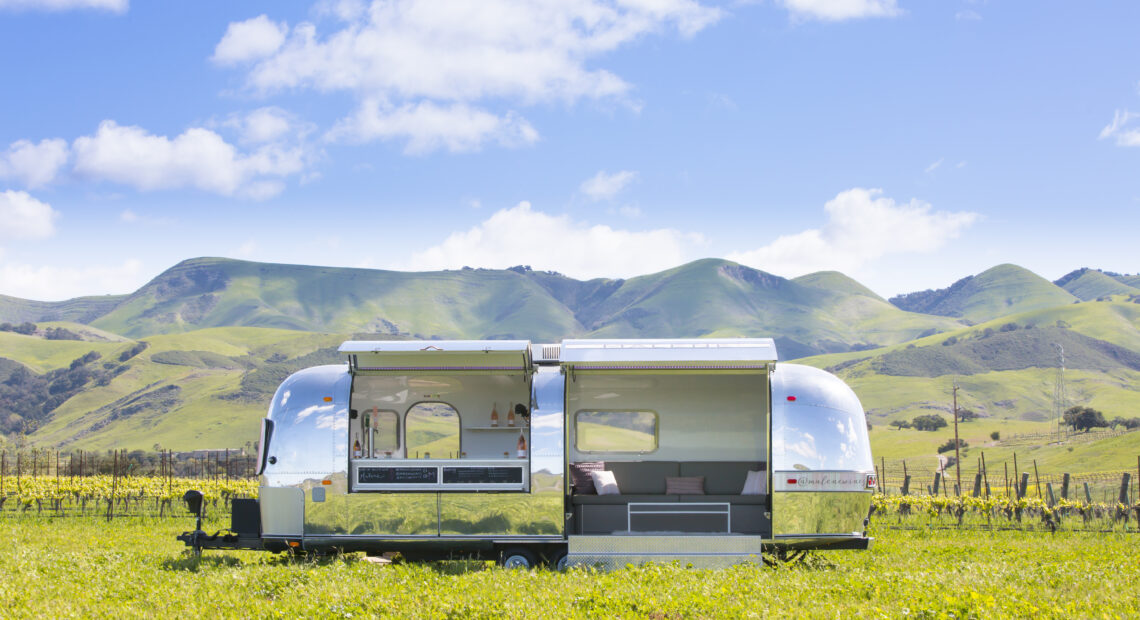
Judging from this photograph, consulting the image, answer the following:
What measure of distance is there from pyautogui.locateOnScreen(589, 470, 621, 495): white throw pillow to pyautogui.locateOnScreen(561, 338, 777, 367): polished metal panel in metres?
2.79

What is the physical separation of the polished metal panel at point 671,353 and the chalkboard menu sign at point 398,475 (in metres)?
2.25

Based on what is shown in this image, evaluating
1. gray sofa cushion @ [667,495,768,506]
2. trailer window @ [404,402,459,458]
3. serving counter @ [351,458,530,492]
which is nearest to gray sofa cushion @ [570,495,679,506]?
gray sofa cushion @ [667,495,768,506]

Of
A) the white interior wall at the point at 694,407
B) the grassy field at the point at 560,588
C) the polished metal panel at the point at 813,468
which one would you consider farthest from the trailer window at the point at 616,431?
the polished metal panel at the point at 813,468

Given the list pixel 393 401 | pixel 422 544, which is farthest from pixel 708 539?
pixel 393 401

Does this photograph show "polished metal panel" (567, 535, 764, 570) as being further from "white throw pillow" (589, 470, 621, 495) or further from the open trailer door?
"white throw pillow" (589, 470, 621, 495)

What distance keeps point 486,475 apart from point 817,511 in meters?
4.18

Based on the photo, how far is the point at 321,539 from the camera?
12.4 m

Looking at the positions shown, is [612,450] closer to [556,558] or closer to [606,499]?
[606,499]

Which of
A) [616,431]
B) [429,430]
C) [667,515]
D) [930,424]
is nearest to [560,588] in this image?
[667,515]

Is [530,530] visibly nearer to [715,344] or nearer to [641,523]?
[641,523]

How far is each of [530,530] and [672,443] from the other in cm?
380

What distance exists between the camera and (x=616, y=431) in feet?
50.6

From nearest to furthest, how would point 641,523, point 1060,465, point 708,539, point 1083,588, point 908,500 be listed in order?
point 1083,588 < point 708,539 < point 641,523 < point 908,500 < point 1060,465

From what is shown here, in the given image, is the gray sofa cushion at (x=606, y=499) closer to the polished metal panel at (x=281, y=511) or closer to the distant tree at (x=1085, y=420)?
the polished metal panel at (x=281, y=511)
